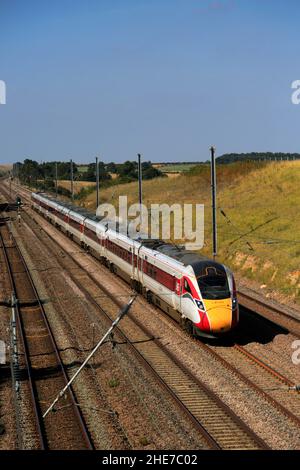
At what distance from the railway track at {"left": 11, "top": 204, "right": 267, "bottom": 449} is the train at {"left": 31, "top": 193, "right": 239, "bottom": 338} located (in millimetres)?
1580

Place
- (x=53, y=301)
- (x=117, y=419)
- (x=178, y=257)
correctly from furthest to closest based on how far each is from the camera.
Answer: (x=53, y=301)
(x=178, y=257)
(x=117, y=419)

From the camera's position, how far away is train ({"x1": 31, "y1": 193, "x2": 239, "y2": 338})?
2244cm

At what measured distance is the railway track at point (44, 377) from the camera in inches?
619

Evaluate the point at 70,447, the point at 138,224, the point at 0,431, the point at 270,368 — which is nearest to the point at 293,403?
the point at 270,368

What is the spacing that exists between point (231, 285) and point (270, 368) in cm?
369

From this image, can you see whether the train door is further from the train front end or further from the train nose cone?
the train nose cone

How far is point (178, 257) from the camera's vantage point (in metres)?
25.9

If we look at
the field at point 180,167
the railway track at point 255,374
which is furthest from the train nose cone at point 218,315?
the field at point 180,167

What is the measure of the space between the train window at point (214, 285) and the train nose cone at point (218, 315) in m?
0.24
